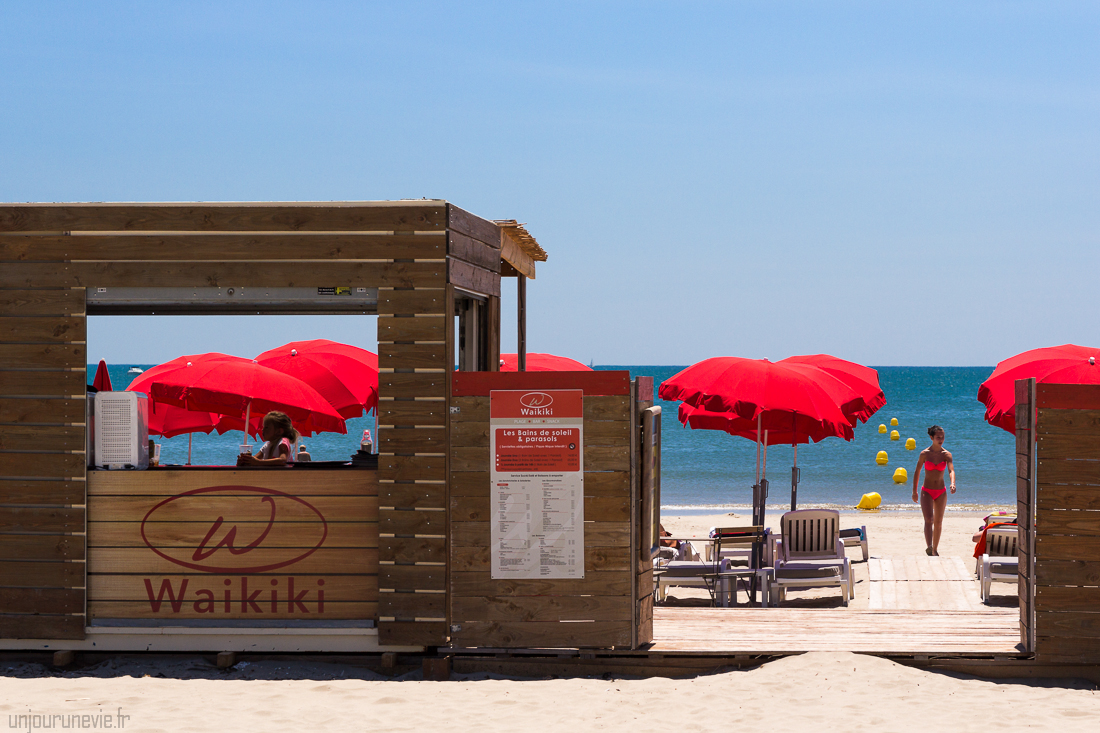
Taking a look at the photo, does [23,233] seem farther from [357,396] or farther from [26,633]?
[357,396]

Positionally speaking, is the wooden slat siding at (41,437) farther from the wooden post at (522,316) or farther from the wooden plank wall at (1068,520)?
the wooden plank wall at (1068,520)

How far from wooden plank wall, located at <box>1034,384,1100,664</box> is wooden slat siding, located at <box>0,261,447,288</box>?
3642mm

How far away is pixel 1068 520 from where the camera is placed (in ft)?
19.3

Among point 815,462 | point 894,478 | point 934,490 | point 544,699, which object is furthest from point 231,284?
point 815,462

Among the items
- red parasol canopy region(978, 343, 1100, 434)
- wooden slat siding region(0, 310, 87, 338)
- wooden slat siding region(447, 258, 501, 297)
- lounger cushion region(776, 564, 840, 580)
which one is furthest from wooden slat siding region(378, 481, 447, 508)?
red parasol canopy region(978, 343, 1100, 434)

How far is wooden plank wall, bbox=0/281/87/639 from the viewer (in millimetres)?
6242

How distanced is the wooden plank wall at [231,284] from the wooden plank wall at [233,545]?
157 millimetres

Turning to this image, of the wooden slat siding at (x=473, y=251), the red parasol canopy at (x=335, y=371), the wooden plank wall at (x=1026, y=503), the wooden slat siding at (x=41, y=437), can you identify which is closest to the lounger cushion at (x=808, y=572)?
the wooden plank wall at (x=1026, y=503)

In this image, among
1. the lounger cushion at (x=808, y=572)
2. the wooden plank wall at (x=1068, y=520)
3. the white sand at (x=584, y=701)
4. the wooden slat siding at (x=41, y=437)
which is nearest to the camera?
the white sand at (x=584, y=701)

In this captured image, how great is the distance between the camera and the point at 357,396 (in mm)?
10172

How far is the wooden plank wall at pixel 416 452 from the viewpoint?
6.12 metres

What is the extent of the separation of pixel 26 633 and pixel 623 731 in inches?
147

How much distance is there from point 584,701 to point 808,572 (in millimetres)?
4275

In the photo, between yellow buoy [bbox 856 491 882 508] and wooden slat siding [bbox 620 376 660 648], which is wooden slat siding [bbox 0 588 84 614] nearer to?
wooden slat siding [bbox 620 376 660 648]
